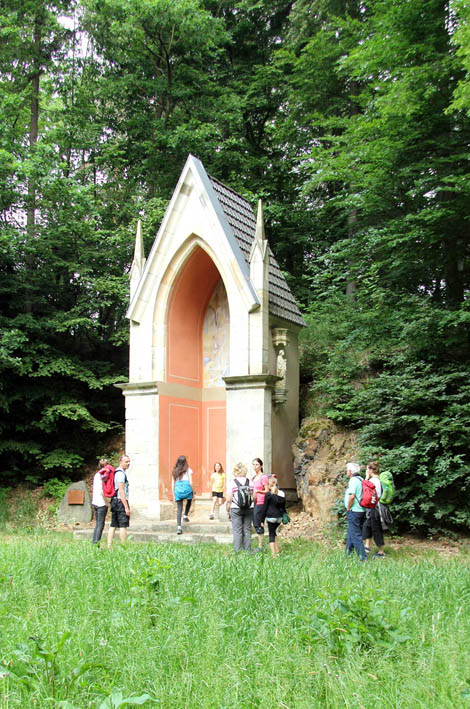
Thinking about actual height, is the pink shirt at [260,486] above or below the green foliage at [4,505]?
above

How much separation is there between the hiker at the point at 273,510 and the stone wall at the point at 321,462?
8.57ft

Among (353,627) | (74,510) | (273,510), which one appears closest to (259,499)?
(273,510)

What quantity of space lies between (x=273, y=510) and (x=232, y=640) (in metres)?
5.36

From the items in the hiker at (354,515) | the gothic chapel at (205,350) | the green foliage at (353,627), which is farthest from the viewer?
the gothic chapel at (205,350)

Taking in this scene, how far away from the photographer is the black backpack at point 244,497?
376 inches

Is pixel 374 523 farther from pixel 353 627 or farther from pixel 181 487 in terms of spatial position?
pixel 353 627

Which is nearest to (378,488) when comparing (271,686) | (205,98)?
(271,686)

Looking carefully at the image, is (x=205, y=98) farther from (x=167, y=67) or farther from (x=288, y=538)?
(x=288, y=538)

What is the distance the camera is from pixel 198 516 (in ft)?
49.1

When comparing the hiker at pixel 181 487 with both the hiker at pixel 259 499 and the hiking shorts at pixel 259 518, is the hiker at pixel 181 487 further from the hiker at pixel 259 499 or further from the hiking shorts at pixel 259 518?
the hiking shorts at pixel 259 518

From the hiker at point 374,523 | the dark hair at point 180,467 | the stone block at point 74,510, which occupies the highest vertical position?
the dark hair at point 180,467

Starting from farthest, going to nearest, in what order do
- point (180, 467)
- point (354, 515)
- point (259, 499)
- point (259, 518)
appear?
point (180, 467)
point (259, 499)
point (259, 518)
point (354, 515)

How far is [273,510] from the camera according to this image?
31.7 feet

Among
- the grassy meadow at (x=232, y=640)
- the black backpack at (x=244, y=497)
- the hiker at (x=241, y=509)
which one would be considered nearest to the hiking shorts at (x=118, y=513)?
the hiker at (x=241, y=509)
